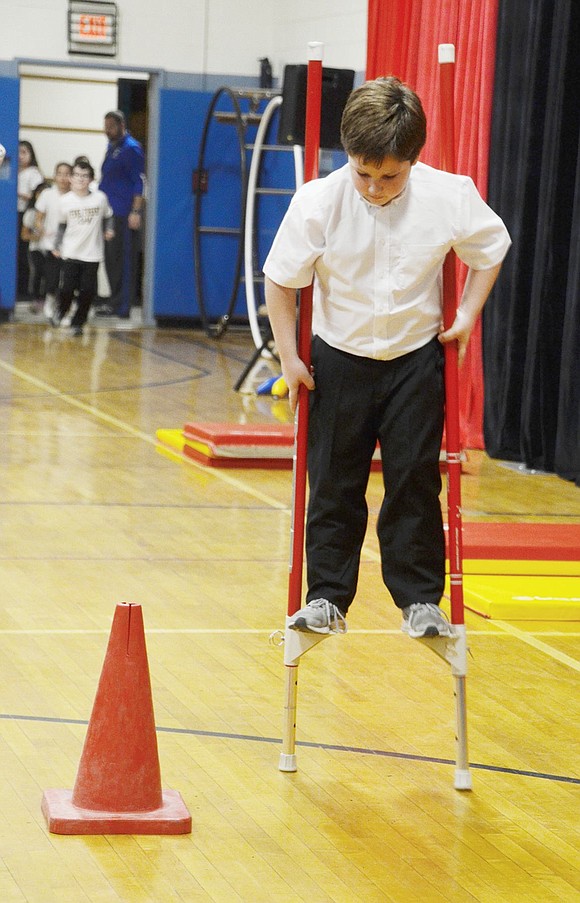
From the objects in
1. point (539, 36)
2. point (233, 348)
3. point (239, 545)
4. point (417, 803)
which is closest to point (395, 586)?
point (417, 803)

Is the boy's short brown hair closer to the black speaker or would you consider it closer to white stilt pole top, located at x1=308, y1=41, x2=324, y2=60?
white stilt pole top, located at x1=308, y1=41, x2=324, y2=60

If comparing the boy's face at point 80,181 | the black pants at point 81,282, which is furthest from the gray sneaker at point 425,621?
the boy's face at point 80,181

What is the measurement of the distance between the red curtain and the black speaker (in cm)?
43

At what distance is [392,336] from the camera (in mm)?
2621

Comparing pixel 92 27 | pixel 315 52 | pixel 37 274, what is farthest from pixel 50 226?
pixel 315 52

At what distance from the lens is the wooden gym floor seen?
230 cm

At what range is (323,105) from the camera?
291 inches

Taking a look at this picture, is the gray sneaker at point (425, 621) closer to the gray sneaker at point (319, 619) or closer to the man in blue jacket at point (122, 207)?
the gray sneaker at point (319, 619)

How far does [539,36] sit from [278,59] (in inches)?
240

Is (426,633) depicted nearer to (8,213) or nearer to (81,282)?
(81,282)

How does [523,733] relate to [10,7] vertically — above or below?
below

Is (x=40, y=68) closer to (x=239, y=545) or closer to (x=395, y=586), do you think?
(x=239, y=545)

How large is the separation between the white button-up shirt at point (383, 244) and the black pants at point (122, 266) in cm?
1008

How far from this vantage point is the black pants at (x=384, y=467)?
2.65 metres
